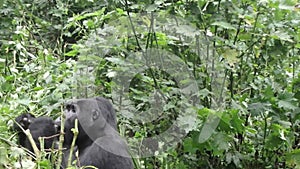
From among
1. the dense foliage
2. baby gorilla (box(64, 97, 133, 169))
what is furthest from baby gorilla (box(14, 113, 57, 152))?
baby gorilla (box(64, 97, 133, 169))

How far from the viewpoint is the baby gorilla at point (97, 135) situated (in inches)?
88.7

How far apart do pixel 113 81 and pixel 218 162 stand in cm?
64

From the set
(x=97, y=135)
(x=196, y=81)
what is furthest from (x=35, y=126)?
(x=196, y=81)

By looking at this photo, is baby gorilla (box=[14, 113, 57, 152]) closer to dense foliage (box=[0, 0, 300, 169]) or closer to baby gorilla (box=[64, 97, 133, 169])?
dense foliage (box=[0, 0, 300, 169])

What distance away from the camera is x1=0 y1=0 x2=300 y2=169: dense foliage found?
2.30 metres

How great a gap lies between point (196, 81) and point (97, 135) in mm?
498

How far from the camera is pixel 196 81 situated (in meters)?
2.41

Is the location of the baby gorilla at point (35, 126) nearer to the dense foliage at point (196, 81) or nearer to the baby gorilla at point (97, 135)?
the dense foliage at point (196, 81)

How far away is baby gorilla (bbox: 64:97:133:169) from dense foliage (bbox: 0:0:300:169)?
0.12 meters

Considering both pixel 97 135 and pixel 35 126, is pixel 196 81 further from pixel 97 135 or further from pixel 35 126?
pixel 35 126

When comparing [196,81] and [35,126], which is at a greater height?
[196,81]

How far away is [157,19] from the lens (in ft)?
7.94

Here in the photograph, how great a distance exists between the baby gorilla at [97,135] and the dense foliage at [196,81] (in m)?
0.12

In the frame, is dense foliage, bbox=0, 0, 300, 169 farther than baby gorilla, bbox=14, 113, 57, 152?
No
